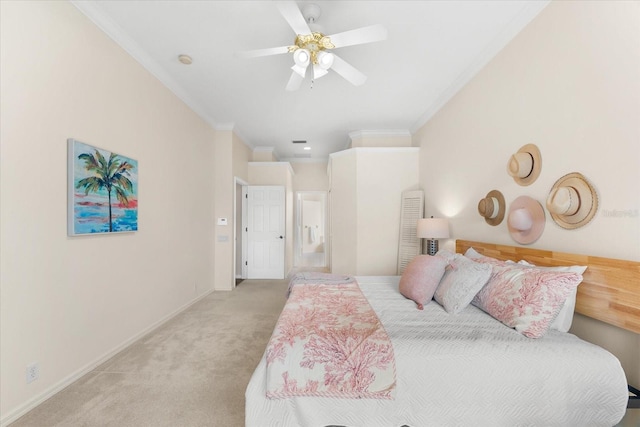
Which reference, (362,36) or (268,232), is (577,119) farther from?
(268,232)

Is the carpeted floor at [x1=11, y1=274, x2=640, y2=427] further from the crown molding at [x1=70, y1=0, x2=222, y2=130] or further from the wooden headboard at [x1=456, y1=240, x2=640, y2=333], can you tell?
the crown molding at [x1=70, y1=0, x2=222, y2=130]

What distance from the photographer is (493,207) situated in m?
2.56

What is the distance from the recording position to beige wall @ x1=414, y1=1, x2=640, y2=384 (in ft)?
4.86

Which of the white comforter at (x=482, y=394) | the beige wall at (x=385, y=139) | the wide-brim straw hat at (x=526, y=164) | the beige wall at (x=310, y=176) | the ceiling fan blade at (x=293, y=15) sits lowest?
the white comforter at (x=482, y=394)

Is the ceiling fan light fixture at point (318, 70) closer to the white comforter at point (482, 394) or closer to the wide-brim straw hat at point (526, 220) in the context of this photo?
the wide-brim straw hat at point (526, 220)

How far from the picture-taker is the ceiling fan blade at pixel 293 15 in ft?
5.64

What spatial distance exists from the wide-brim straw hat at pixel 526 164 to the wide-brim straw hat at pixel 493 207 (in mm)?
285

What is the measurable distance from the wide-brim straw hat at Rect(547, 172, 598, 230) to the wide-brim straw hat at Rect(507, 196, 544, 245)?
0.16 metres

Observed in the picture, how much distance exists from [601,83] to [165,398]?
339 centimetres

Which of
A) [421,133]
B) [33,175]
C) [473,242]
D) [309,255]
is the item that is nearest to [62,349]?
[33,175]

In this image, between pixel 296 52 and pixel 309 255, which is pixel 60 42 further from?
pixel 309 255

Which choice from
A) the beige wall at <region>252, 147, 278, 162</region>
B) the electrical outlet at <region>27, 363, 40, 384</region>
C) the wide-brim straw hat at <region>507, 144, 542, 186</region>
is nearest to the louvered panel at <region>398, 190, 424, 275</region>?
the wide-brim straw hat at <region>507, 144, 542, 186</region>

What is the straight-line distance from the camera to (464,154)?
3.19 metres

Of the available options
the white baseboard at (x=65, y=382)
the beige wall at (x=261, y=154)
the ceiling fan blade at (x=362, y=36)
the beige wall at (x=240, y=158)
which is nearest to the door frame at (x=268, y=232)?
the beige wall at (x=240, y=158)
